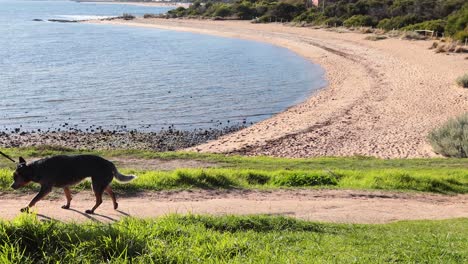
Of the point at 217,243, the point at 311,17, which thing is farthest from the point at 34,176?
the point at 311,17

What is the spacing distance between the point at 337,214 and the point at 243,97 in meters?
24.0

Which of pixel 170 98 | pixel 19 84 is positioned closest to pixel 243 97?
pixel 170 98

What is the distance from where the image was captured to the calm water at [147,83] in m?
28.7

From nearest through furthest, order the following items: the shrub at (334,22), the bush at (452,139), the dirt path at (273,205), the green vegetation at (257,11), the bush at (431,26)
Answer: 1. the dirt path at (273,205)
2. the bush at (452,139)
3. the bush at (431,26)
4. the shrub at (334,22)
5. the green vegetation at (257,11)

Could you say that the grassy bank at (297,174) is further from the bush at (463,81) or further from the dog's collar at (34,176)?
the bush at (463,81)

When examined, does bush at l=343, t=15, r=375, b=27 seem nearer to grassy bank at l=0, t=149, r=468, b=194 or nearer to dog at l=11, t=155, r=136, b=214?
grassy bank at l=0, t=149, r=468, b=194

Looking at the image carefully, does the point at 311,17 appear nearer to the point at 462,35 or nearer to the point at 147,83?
the point at 462,35

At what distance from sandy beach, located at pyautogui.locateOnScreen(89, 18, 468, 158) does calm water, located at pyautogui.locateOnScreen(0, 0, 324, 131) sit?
86.6 inches

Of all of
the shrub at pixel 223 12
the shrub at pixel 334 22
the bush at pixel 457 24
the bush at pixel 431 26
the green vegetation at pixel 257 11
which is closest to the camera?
the bush at pixel 457 24

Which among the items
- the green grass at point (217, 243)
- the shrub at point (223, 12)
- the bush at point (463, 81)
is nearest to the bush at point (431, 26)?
the bush at point (463, 81)

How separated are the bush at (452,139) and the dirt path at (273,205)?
5.93m

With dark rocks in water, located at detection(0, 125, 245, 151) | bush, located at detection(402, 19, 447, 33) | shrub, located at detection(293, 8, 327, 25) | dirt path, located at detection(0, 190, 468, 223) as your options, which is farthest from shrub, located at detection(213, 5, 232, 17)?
dirt path, located at detection(0, 190, 468, 223)

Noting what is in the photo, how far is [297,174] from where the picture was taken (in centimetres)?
1413

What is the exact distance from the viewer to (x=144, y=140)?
24078 mm
